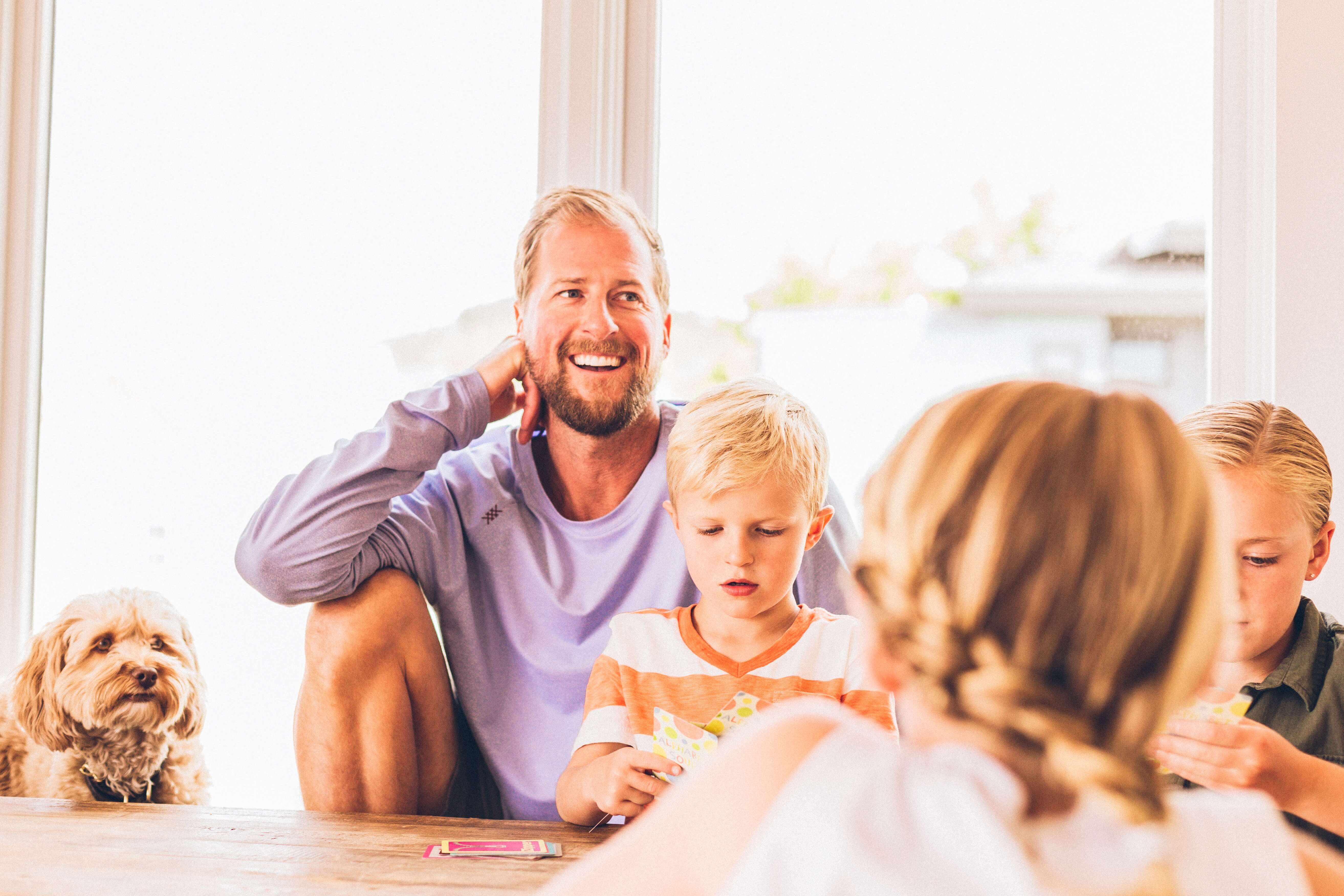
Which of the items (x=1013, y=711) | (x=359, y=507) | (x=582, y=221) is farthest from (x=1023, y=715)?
(x=582, y=221)

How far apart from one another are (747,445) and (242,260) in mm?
1427

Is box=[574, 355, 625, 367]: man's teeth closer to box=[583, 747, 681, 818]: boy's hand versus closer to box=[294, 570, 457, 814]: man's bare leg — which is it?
box=[294, 570, 457, 814]: man's bare leg

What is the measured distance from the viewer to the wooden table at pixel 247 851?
1.11 meters

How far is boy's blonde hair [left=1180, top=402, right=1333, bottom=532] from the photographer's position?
126 cm

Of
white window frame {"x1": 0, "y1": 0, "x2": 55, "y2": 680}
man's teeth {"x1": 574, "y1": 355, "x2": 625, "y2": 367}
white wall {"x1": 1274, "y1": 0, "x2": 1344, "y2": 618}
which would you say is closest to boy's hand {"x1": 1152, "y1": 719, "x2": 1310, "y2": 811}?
white wall {"x1": 1274, "y1": 0, "x2": 1344, "y2": 618}

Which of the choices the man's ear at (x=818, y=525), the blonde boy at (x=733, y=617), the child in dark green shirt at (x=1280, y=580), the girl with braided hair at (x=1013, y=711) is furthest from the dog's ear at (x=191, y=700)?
the child in dark green shirt at (x=1280, y=580)

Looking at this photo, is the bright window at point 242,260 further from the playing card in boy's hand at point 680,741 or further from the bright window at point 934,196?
the playing card in boy's hand at point 680,741

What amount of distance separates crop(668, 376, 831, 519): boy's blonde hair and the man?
285mm

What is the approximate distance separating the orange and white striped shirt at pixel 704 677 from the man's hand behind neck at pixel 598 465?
39 cm

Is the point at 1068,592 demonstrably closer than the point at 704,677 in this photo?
Yes

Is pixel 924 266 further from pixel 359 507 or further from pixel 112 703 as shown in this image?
pixel 112 703

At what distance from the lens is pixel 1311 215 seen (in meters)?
1.80

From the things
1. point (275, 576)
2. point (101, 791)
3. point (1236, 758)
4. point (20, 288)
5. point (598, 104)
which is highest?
point (598, 104)

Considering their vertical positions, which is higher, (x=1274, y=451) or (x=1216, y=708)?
(x=1274, y=451)
